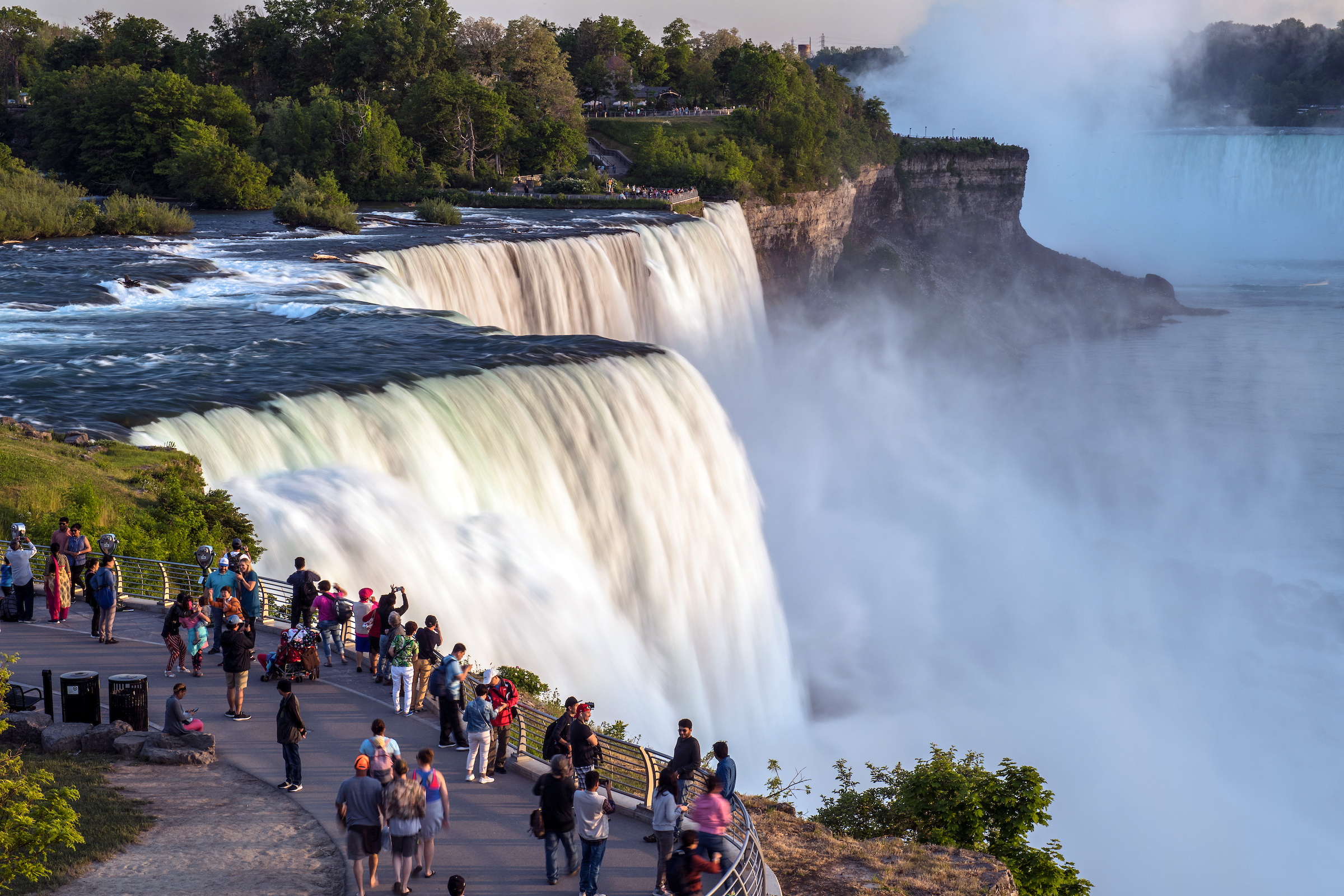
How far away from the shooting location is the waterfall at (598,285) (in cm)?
4084

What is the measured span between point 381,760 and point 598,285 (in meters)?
36.3

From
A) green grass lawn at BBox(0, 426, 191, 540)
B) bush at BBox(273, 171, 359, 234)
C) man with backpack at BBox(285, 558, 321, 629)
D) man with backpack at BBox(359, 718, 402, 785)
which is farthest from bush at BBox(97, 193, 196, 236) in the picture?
man with backpack at BBox(359, 718, 402, 785)

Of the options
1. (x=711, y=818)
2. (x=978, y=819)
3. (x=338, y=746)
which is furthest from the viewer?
(x=978, y=819)

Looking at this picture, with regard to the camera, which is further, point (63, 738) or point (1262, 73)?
point (1262, 73)

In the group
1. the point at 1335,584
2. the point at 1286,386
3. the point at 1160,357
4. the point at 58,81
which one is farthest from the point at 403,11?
the point at 1335,584

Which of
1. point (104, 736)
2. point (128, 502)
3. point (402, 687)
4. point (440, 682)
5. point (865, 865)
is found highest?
point (128, 502)

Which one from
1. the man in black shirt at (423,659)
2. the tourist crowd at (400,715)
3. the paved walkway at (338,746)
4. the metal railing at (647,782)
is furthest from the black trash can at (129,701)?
the metal railing at (647,782)

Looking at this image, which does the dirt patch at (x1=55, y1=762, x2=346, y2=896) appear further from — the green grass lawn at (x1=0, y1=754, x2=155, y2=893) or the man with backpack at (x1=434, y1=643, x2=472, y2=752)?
the man with backpack at (x1=434, y1=643, x2=472, y2=752)

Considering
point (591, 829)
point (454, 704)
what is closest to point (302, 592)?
point (454, 704)

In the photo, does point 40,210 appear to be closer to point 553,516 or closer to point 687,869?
point 553,516

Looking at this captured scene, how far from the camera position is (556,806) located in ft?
34.8

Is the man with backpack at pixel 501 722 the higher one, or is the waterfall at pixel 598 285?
the waterfall at pixel 598 285

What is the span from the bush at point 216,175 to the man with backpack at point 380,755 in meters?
55.9

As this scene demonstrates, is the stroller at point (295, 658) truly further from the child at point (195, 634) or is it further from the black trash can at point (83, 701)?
the black trash can at point (83, 701)
